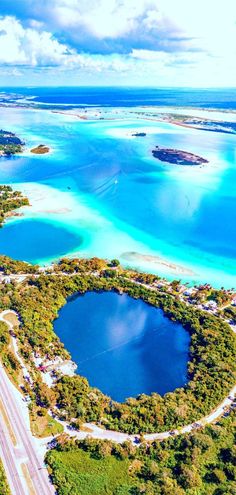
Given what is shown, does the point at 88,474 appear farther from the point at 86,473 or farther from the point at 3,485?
the point at 3,485

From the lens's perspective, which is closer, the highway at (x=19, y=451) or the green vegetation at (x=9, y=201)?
the highway at (x=19, y=451)

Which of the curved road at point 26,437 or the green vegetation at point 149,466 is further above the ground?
the curved road at point 26,437

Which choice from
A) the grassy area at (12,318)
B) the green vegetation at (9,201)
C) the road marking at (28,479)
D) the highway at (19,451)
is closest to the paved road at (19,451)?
the highway at (19,451)

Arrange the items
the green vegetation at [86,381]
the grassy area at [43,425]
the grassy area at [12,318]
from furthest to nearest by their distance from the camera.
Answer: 1. the grassy area at [12,318]
2. the green vegetation at [86,381]
3. the grassy area at [43,425]

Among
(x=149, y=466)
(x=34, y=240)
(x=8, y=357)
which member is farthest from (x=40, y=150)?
(x=149, y=466)

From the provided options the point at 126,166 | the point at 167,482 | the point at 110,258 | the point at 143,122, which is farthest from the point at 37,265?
the point at 143,122

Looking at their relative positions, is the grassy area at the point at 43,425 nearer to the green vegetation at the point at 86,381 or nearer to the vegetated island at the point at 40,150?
the green vegetation at the point at 86,381
